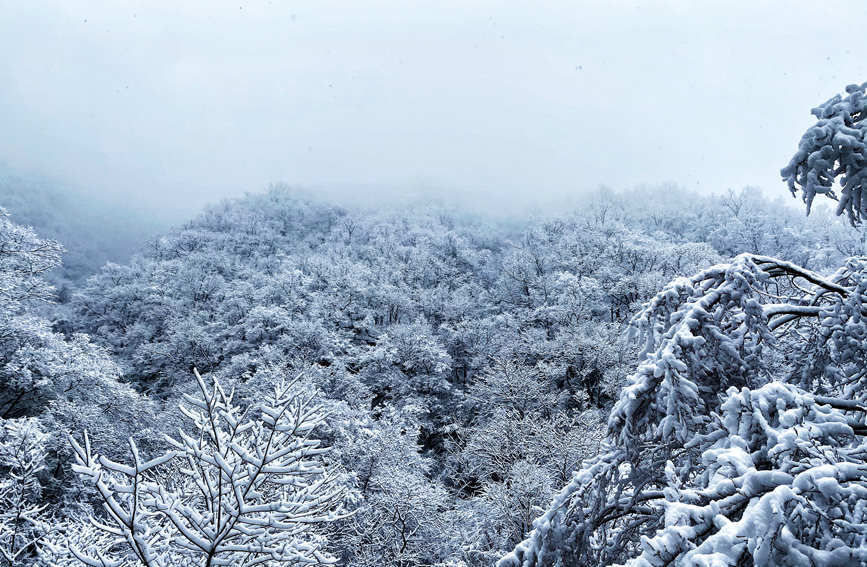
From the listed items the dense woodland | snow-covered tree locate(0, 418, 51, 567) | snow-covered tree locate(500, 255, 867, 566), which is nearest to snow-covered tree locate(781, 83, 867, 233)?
the dense woodland

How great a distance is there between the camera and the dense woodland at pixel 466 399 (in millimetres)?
2389

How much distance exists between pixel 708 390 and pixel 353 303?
126 feet

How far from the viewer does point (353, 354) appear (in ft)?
108

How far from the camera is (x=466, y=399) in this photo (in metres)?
29.3

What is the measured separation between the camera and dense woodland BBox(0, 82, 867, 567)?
2.39 m

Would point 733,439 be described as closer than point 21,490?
Yes

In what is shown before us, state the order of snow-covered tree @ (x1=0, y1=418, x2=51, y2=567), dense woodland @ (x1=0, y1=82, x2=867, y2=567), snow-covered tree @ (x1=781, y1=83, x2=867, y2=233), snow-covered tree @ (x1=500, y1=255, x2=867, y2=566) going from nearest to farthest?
snow-covered tree @ (x1=500, y1=255, x2=867, y2=566)
dense woodland @ (x1=0, y1=82, x2=867, y2=567)
snow-covered tree @ (x1=781, y1=83, x2=867, y2=233)
snow-covered tree @ (x1=0, y1=418, x2=51, y2=567)

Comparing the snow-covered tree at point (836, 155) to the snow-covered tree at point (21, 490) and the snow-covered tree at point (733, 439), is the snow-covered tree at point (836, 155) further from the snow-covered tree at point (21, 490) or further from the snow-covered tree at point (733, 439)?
the snow-covered tree at point (21, 490)

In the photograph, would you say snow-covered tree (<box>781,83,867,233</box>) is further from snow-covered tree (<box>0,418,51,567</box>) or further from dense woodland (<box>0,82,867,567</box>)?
snow-covered tree (<box>0,418,51,567</box>)

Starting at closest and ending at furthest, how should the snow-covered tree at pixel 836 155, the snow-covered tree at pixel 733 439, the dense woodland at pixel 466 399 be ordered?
the snow-covered tree at pixel 733 439, the dense woodland at pixel 466 399, the snow-covered tree at pixel 836 155

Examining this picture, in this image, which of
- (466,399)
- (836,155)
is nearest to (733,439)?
(836,155)

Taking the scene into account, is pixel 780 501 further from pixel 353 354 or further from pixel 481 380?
pixel 353 354

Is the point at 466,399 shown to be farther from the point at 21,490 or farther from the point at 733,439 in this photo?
the point at 733,439

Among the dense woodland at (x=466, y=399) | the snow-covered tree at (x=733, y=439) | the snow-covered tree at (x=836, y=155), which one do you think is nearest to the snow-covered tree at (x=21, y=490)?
the dense woodland at (x=466, y=399)
